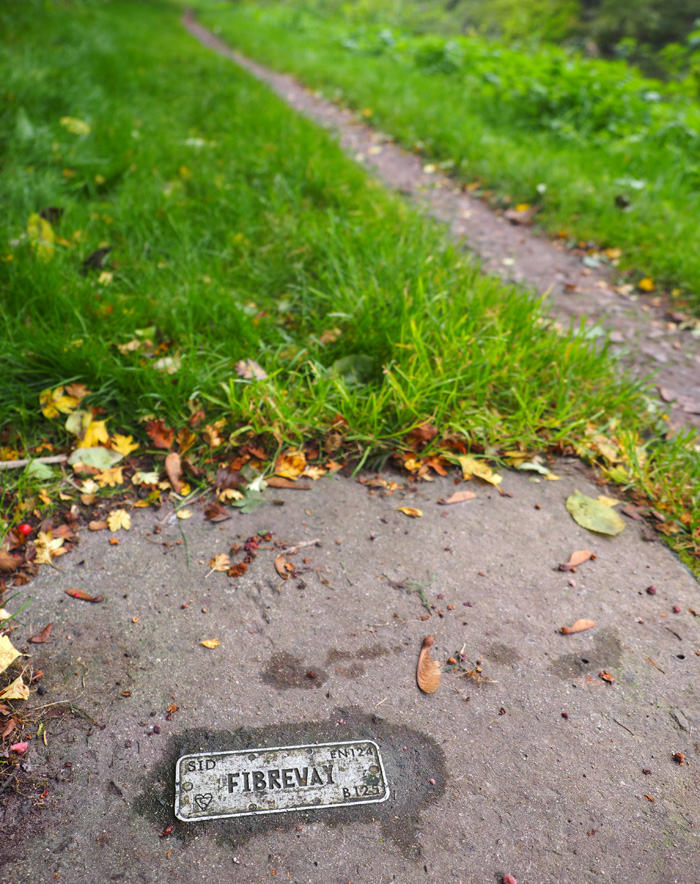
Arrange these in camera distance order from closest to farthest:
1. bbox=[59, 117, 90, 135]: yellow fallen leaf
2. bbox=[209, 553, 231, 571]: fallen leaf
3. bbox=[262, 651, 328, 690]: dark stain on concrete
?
bbox=[262, 651, 328, 690]: dark stain on concrete
bbox=[209, 553, 231, 571]: fallen leaf
bbox=[59, 117, 90, 135]: yellow fallen leaf

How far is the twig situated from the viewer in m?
2.08

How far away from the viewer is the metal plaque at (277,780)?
1.37 metres

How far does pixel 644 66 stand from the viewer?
941cm

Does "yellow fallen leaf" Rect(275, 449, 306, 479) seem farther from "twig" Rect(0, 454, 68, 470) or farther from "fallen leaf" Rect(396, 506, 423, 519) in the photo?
"twig" Rect(0, 454, 68, 470)

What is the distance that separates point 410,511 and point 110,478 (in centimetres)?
111

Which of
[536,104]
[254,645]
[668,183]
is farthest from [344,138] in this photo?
[254,645]

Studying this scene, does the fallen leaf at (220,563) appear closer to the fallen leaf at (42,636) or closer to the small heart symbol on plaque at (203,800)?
the fallen leaf at (42,636)

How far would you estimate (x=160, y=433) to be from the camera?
228cm

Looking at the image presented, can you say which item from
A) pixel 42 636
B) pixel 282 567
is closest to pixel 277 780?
pixel 282 567

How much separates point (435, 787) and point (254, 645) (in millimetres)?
612

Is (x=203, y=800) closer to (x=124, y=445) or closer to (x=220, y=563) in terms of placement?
(x=220, y=563)

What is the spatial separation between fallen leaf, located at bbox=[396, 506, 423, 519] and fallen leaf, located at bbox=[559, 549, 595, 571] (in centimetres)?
52

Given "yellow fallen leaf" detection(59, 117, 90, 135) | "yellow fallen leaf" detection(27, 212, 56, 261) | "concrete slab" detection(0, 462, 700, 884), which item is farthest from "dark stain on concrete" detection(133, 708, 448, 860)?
"yellow fallen leaf" detection(59, 117, 90, 135)

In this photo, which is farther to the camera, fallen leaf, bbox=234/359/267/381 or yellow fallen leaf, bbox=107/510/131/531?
fallen leaf, bbox=234/359/267/381
